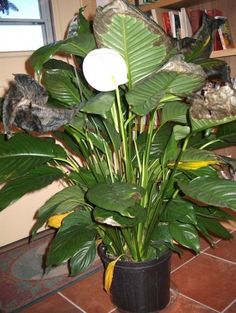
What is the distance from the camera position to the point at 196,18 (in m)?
1.64

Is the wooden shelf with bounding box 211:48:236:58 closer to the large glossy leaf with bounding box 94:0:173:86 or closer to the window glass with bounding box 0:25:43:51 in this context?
the large glossy leaf with bounding box 94:0:173:86

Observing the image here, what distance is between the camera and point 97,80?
68 centimetres

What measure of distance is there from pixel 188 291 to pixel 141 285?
29cm

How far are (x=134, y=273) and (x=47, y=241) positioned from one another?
34.8 inches

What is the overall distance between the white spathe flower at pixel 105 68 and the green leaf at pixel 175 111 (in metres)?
0.19

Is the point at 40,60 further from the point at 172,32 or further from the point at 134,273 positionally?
the point at 172,32

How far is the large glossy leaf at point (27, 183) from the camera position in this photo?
770mm

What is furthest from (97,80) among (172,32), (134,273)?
(172,32)

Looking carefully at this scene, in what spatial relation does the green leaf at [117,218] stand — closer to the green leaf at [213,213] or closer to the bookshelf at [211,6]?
the green leaf at [213,213]

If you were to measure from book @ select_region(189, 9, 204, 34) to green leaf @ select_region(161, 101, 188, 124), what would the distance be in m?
1.01

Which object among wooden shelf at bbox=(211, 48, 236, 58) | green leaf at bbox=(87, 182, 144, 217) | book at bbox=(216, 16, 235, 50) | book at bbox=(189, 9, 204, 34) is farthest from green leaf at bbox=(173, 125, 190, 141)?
book at bbox=(189, 9, 204, 34)

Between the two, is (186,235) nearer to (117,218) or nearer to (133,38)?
(117,218)

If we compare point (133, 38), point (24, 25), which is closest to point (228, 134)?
point (133, 38)

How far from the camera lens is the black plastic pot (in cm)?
91
